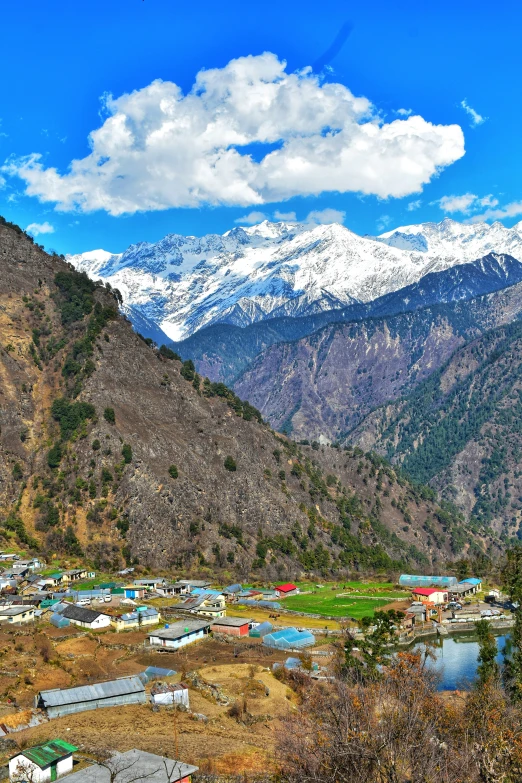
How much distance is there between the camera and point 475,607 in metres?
106

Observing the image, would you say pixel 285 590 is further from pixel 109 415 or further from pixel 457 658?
pixel 109 415

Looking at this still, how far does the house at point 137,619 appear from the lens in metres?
79.4

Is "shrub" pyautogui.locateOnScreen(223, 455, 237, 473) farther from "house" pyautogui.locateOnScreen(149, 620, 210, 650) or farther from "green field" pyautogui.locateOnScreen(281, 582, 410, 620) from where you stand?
"house" pyautogui.locateOnScreen(149, 620, 210, 650)

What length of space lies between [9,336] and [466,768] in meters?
131

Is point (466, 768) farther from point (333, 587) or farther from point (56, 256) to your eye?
point (56, 256)

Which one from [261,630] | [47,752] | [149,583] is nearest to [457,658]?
[261,630]

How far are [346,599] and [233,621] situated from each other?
29.6 metres

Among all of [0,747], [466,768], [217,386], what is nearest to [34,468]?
[217,386]

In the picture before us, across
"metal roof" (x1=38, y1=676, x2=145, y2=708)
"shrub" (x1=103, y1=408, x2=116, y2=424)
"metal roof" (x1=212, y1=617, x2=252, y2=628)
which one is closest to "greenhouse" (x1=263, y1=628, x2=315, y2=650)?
"metal roof" (x1=212, y1=617, x2=252, y2=628)

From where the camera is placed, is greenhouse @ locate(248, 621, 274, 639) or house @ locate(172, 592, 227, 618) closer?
greenhouse @ locate(248, 621, 274, 639)

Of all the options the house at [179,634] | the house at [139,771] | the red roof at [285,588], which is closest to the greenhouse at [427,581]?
the red roof at [285,588]

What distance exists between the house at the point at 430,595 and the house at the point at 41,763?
78.0 m

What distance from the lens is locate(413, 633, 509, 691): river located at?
6650cm

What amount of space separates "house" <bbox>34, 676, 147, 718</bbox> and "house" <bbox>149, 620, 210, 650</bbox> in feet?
62.2
